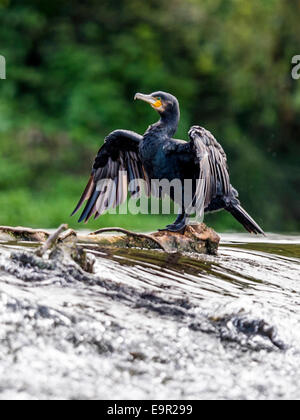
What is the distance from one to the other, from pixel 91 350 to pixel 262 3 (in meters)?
11.3

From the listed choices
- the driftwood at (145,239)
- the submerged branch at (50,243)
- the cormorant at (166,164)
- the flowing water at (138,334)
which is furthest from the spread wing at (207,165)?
the submerged branch at (50,243)

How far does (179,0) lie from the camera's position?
480 inches

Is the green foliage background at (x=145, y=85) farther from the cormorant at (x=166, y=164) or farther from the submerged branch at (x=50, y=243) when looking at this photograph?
the submerged branch at (x=50, y=243)

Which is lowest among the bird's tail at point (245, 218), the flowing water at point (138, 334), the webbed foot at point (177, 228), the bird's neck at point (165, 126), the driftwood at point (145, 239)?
the flowing water at point (138, 334)

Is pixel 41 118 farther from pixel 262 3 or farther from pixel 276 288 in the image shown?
pixel 276 288

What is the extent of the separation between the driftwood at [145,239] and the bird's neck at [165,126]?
0.55m

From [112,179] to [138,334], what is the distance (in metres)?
2.11

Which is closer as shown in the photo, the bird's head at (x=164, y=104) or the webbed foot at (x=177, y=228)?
the webbed foot at (x=177, y=228)

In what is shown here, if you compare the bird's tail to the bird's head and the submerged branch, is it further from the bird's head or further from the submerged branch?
the submerged branch

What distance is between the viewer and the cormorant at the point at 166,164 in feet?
13.5

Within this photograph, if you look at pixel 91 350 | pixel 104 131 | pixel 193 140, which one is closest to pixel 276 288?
pixel 193 140

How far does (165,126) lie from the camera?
4.45m

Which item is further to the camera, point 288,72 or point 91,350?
point 288,72

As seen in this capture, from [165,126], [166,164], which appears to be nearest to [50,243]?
[166,164]
